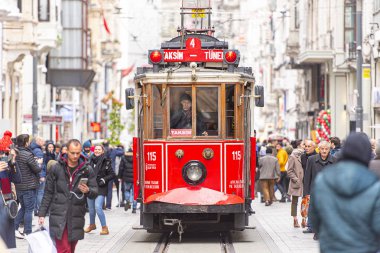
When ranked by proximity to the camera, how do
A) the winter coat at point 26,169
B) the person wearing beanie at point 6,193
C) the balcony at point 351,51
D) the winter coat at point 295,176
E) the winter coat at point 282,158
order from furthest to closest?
the balcony at point 351,51
the winter coat at point 282,158
the winter coat at point 295,176
the winter coat at point 26,169
the person wearing beanie at point 6,193

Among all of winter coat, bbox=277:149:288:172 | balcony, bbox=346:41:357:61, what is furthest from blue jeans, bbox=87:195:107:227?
balcony, bbox=346:41:357:61

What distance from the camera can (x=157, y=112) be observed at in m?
19.8

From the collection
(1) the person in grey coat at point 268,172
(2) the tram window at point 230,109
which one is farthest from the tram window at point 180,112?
(1) the person in grey coat at point 268,172

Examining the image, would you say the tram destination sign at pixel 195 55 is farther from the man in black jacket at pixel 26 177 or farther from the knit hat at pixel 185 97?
the man in black jacket at pixel 26 177

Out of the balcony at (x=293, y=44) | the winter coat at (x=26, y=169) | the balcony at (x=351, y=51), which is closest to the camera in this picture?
the winter coat at (x=26, y=169)

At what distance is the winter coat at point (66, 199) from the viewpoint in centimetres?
1316

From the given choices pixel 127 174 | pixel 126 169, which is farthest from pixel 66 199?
pixel 126 169

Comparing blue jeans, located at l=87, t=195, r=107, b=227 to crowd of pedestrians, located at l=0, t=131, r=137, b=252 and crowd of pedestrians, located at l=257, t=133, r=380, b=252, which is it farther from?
crowd of pedestrians, located at l=257, t=133, r=380, b=252

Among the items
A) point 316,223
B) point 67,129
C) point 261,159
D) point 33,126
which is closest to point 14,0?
point 33,126

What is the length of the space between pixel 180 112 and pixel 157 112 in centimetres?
37

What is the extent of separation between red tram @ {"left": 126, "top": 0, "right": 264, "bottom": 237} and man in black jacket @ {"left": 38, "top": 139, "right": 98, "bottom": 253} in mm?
6126

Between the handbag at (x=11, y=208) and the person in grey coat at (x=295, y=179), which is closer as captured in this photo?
the handbag at (x=11, y=208)

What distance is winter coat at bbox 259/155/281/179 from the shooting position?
106 feet

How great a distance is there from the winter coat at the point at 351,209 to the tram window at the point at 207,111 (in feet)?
37.1
